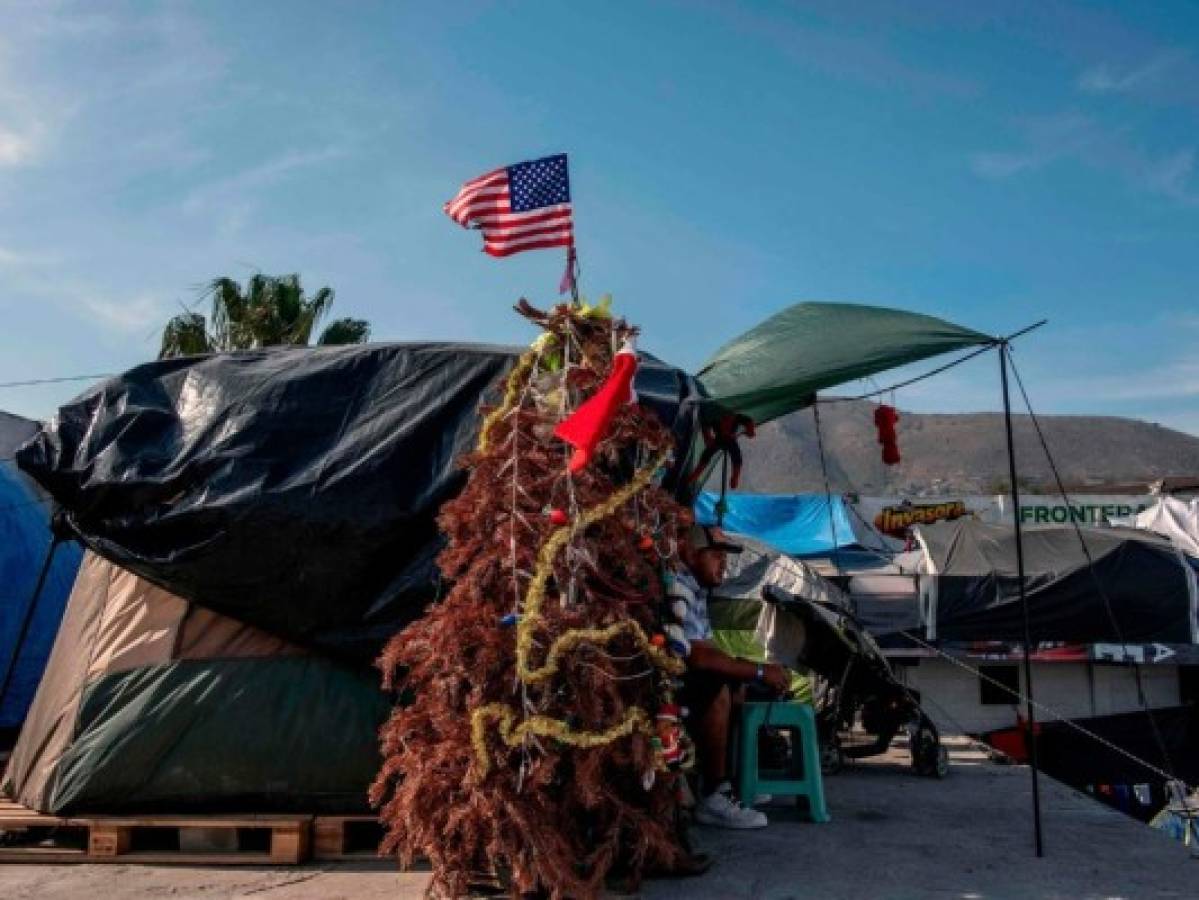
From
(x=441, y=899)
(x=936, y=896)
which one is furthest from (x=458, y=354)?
(x=936, y=896)

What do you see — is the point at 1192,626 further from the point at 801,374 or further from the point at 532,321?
the point at 532,321

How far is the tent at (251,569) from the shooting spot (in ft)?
19.0

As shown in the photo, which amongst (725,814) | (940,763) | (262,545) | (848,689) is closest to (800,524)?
(848,689)

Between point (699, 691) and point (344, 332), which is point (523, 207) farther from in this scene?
point (344, 332)

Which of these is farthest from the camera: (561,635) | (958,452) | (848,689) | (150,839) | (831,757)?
(958,452)

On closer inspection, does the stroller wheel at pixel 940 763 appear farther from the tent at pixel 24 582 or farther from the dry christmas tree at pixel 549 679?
the tent at pixel 24 582

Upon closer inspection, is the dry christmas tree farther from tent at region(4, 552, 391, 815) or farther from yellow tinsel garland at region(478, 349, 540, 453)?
tent at region(4, 552, 391, 815)

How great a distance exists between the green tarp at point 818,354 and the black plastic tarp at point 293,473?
1.63ft

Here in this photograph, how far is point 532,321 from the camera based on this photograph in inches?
220

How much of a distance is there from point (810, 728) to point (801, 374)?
7.06 ft

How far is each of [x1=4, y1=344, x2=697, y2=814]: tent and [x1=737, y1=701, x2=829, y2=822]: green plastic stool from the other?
1904mm

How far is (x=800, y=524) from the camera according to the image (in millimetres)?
22344

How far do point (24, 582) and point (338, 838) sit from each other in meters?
6.17

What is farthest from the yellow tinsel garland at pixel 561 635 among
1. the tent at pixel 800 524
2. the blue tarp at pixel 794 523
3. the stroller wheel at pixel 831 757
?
the blue tarp at pixel 794 523
